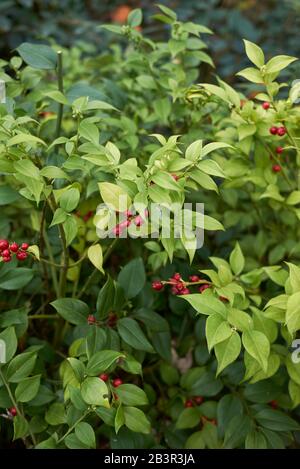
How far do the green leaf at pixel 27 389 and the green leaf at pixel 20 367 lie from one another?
10 mm

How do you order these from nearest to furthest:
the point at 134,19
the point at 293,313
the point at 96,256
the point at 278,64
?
the point at 293,313 < the point at 96,256 < the point at 278,64 < the point at 134,19

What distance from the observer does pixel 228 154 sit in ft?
4.57

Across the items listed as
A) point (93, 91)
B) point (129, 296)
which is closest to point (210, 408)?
point (129, 296)

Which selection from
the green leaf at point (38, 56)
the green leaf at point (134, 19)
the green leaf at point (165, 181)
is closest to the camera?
the green leaf at point (165, 181)

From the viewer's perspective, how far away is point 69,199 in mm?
958

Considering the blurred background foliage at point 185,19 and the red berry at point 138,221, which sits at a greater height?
the blurred background foliage at point 185,19

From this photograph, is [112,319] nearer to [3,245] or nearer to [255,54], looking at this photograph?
[3,245]

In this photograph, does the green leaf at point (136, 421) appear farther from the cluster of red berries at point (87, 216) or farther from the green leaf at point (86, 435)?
the cluster of red berries at point (87, 216)

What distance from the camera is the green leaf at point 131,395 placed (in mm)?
1023

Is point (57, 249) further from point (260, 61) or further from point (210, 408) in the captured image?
point (260, 61)

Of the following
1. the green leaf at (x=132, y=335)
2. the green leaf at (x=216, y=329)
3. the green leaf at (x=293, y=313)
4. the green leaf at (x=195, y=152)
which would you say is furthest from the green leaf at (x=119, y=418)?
the green leaf at (x=195, y=152)

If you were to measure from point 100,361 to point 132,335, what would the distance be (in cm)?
12

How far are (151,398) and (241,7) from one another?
2623 millimetres

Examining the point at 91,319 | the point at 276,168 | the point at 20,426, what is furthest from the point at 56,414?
the point at 276,168
